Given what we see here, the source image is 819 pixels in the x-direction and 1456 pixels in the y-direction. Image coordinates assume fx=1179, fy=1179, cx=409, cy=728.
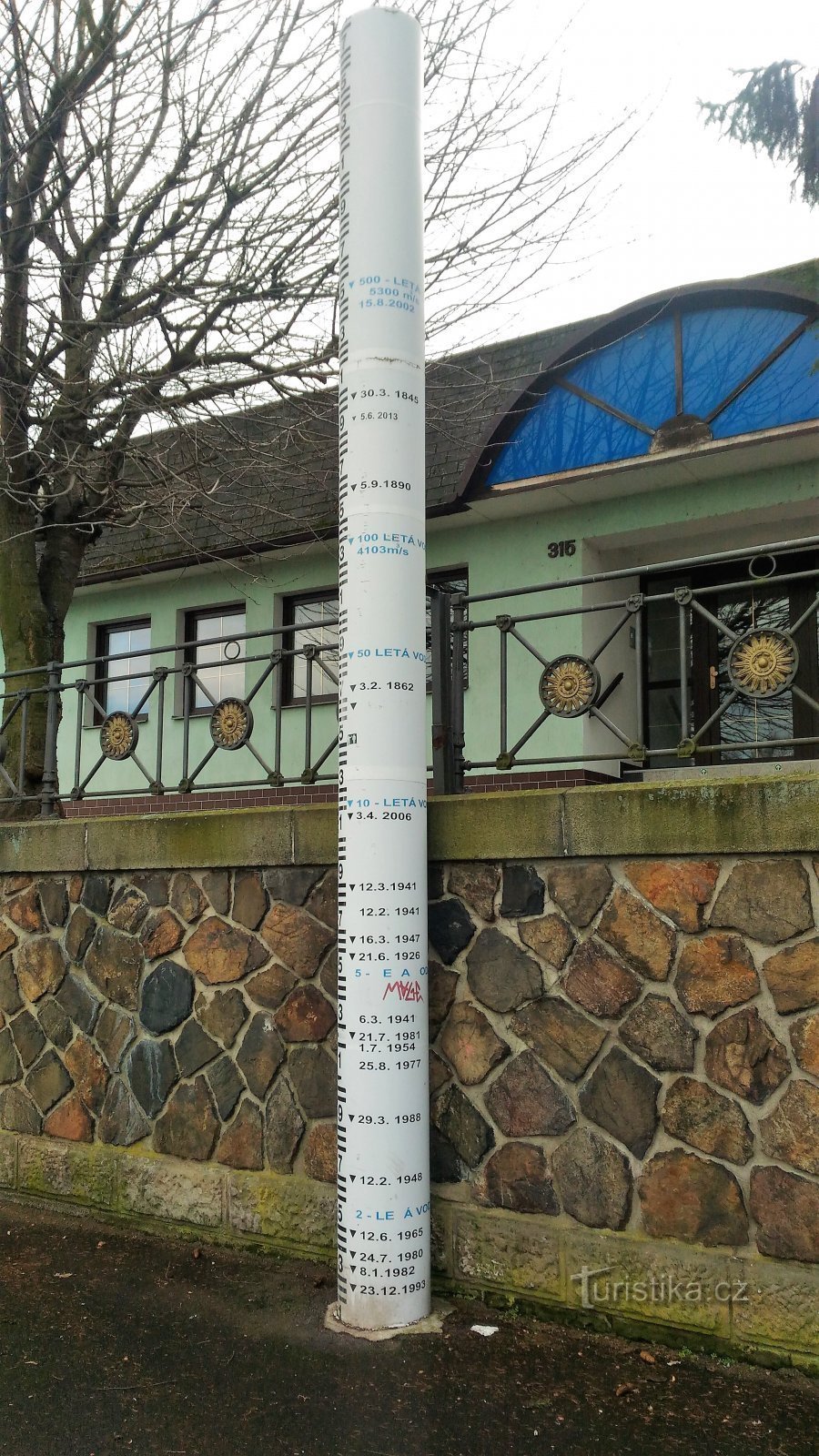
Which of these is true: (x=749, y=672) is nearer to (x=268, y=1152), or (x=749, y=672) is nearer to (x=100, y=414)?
(x=268, y=1152)

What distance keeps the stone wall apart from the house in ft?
5.41

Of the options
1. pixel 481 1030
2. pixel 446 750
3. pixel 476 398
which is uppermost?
pixel 476 398

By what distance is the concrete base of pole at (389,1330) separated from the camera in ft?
14.7

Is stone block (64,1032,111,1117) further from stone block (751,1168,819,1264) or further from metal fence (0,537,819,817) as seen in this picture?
stone block (751,1168,819,1264)

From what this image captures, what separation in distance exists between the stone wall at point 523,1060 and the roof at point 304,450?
3.34 meters

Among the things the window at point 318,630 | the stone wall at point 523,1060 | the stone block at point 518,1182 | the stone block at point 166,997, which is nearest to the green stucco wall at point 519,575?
the window at point 318,630

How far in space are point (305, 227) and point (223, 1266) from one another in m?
6.44

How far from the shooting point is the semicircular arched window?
335 inches

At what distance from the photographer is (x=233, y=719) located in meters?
6.34

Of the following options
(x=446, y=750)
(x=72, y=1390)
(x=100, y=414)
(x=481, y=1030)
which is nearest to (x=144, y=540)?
(x=100, y=414)

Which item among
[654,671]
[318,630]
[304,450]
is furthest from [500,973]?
→ [318,630]

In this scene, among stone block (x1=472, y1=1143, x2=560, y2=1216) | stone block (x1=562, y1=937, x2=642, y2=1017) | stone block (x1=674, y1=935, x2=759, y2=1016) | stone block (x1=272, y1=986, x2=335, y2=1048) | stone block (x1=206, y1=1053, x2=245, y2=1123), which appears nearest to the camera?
stone block (x1=674, y1=935, x2=759, y2=1016)

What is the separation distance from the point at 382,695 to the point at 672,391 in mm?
5393

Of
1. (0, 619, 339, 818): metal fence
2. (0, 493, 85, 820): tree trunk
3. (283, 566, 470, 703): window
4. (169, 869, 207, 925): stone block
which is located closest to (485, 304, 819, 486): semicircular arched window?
(283, 566, 470, 703): window
